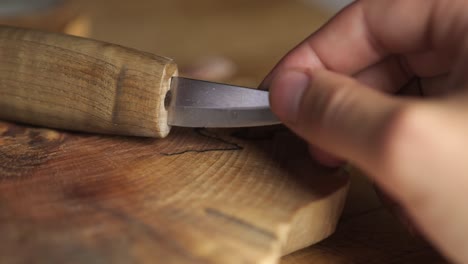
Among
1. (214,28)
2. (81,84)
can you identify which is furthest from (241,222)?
(214,28)

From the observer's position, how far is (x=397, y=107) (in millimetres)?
542

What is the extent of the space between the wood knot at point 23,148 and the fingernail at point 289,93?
0.30 meters

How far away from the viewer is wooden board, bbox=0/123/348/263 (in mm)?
600

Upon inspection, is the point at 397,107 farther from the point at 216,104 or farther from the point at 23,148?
the point at 23,148

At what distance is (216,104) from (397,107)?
0.29 m

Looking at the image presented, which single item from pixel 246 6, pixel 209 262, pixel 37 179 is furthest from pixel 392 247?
pixel 246 6

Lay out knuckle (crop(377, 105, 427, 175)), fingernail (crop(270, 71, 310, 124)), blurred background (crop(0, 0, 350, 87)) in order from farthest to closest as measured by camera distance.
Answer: blurred background (crop(0, 0, 350, 87)), fingernail (crop(270, 71, 310, 124)), knuckle (crop(377, 105, 427, 175))

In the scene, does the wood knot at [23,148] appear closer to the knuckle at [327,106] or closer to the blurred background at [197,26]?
the knuckle at [327,106]

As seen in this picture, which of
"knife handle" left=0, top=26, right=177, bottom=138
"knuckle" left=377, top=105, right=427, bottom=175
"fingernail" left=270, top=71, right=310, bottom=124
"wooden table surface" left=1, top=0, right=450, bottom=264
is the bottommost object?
"wooden table surface" left=1, top=0, right=450, bottom=264

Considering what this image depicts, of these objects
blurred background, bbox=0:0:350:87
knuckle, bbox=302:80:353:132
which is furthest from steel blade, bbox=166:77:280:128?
blurred background, bbox=0:0:350:87

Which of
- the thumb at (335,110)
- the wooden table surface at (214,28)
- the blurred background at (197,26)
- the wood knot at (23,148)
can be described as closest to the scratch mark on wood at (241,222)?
the thumb at (335,110)

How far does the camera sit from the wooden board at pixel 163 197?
60 cm

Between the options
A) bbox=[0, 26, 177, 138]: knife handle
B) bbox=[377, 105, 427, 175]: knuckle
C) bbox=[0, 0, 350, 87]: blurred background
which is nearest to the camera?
bbox=[377, 105, 427, 175]: knuckle

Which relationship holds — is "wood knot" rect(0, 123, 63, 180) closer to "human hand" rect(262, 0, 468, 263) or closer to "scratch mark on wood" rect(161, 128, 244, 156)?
"scratch mark on wood" rect(161, 128, 244, 156)
